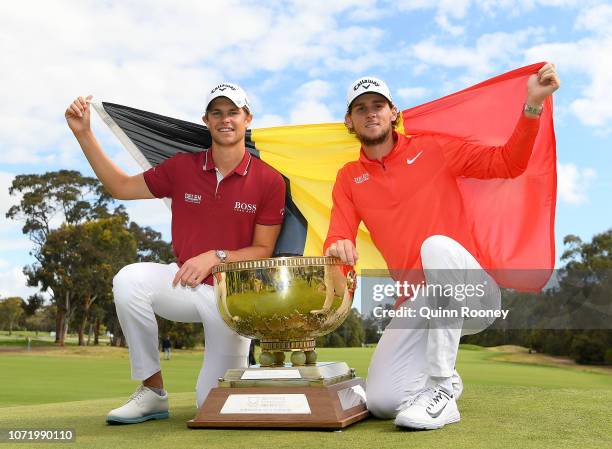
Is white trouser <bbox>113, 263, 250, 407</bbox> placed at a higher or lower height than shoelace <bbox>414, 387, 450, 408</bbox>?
higher

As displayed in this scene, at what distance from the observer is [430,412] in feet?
10.9

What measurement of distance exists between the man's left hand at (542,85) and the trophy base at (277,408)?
77.9 inches

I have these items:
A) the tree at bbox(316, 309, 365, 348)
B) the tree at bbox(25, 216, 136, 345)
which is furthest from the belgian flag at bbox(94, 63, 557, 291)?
the tree at bbox(25, 216, 136, 345)

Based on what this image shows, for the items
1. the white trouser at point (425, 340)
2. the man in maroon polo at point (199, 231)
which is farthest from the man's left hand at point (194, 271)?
the white trouser at point (425, 340)

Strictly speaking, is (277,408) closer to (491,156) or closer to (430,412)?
(430,412)

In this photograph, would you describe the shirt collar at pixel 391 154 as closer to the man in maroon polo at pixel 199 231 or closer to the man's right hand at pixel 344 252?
the man in maroon polo at pixel 199 231

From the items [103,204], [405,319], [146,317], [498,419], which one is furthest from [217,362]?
[103,204]

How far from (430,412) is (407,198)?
1.38 metres

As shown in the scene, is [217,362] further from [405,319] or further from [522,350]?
[522,350]

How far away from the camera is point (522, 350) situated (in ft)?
124

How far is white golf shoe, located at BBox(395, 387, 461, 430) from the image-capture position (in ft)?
10.7

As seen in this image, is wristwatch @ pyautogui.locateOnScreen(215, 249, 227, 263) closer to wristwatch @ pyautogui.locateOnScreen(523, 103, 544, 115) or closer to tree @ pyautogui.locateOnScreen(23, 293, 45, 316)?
wristwatch @ pyautogui.locateOnScreen(523, 103, 544, 115)

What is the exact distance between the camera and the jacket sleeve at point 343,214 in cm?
414

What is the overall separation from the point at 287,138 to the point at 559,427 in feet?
9.53
